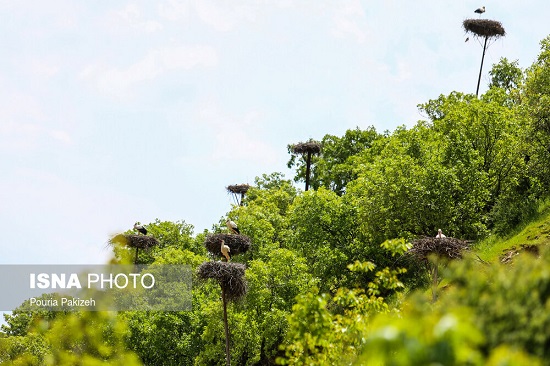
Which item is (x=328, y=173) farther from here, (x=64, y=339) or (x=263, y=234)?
(x=64, y=339)

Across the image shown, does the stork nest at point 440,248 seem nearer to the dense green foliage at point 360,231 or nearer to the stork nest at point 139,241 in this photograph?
the dense green foliage at point 360,231

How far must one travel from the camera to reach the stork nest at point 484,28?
50.8 meters

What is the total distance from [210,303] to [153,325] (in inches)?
130

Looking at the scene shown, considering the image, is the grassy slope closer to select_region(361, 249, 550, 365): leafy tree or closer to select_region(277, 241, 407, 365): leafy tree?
select_region(277, 241, 407, 365): leafy tree

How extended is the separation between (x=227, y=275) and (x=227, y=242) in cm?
570

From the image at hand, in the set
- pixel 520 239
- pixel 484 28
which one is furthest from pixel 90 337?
pixel 484 28

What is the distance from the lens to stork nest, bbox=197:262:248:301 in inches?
969

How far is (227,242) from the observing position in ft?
101

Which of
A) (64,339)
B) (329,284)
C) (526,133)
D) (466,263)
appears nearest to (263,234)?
(329,284)

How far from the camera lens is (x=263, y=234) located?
41.8 meters

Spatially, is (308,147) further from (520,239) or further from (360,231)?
(520,239)

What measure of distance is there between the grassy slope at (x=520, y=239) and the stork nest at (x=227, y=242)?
10488 mm

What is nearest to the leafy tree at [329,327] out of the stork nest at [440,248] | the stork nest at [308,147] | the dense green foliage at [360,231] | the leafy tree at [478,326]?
the leafy tree at [478,326]

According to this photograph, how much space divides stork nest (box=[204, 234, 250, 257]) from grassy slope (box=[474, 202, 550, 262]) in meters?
10.5
